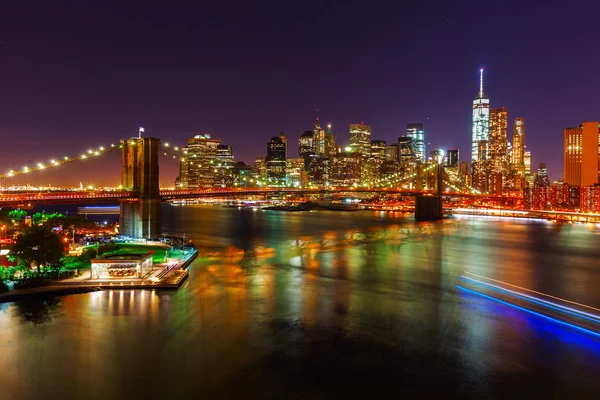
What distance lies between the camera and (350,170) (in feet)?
407

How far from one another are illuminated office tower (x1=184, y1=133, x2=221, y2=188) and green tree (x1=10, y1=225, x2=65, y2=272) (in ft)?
222

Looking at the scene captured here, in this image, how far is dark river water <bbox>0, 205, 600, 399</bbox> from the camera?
9.88m

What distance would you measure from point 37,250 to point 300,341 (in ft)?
38.0

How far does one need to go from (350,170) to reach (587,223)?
241 feet

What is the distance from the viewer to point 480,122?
582 feet

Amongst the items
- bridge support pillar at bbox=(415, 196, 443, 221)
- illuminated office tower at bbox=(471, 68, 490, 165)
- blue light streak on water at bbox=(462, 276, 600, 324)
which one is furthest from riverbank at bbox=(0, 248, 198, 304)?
illuminated office tower at bbox=(471, 68, 490, 165)

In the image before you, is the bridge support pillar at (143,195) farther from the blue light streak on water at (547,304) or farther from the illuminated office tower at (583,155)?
the illuminated office tower at (583,155)

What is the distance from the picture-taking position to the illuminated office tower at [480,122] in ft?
558

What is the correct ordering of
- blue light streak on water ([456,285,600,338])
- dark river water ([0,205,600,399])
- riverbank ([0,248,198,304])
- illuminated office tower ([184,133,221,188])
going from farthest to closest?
illuminated office tower ([184,133,221,188]) < riverbank ([0,248,198,304]) < blue light streak on water ([456,285,600,338]) < dark river water ([0,205,600,399])

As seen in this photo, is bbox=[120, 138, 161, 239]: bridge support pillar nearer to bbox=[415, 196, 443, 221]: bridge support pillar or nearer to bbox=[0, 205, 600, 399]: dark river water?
bbox=[0, 205, 600, 399]: dark river water

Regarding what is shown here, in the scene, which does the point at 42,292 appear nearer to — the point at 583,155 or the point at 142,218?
the point at 142,218

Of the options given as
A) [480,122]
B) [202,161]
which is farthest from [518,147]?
[202,161]

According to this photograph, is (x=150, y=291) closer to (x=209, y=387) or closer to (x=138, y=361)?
(x=138, y=361)

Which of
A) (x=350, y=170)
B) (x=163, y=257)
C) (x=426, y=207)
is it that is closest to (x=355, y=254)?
(x=163, y=257)
